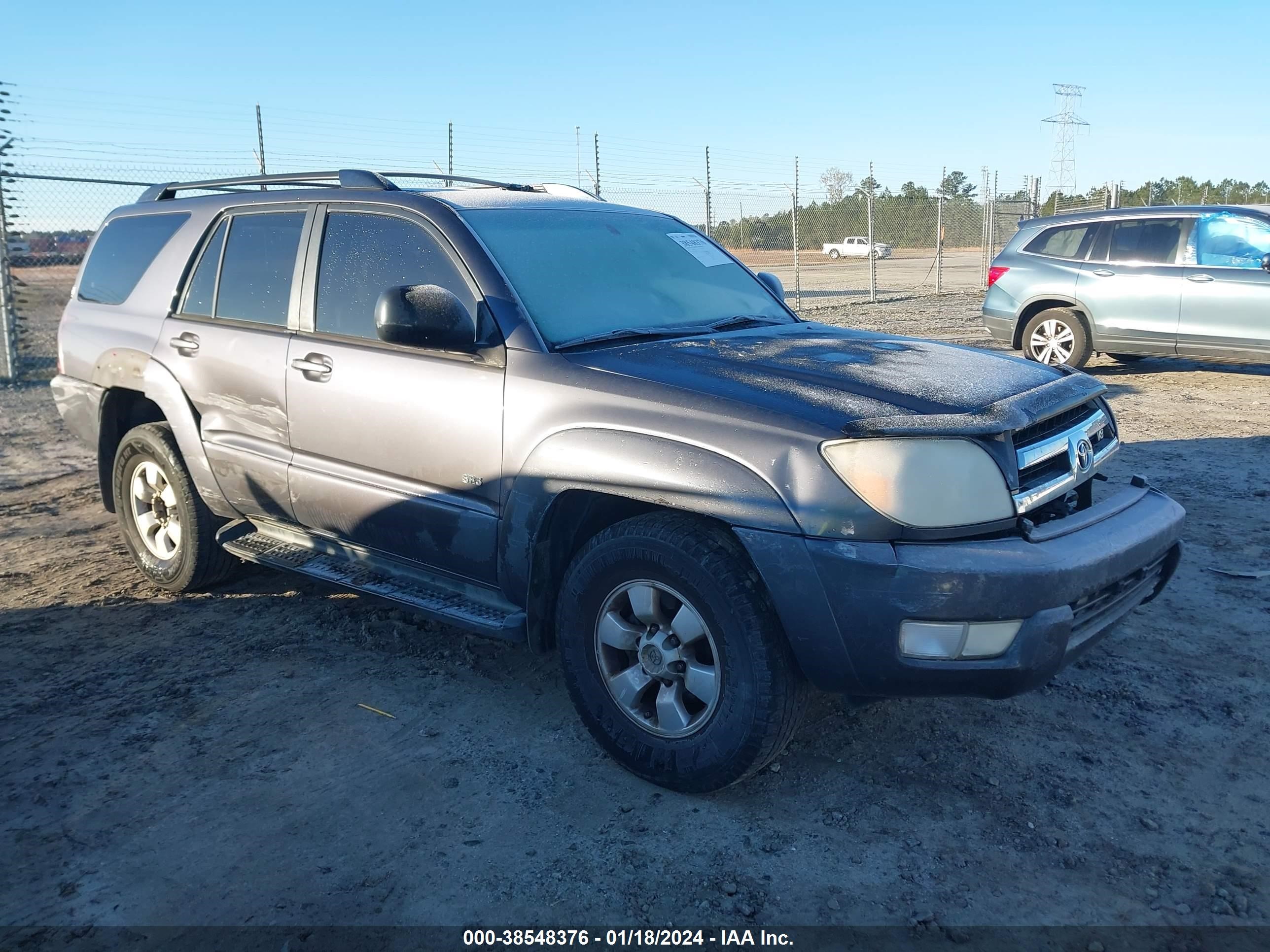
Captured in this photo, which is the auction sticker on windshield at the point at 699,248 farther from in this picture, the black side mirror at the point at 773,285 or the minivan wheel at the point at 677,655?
the minivan wheel at the point at 677,655

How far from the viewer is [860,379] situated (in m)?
3.13

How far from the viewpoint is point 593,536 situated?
328 centimetres

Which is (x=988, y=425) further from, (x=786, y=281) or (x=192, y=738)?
(x=786, y=281)

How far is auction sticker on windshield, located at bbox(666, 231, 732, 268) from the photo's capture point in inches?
172

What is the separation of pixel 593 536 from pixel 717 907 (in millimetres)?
1189

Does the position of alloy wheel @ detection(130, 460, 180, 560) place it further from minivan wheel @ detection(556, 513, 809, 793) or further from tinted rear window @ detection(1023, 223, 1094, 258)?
tinted rear window @ detection(1023, 223, 1094, 258)

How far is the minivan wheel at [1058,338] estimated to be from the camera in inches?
398

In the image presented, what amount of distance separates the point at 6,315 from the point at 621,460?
34.4 ft

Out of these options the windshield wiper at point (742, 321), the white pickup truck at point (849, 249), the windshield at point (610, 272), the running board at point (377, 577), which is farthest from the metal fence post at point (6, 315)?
the white pickup truck at point (849, 249)

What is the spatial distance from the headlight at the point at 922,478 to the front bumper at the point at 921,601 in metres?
0.08

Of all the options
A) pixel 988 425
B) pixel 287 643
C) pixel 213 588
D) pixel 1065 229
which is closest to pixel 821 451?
pixel 988 425

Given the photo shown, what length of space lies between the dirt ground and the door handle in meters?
1.15

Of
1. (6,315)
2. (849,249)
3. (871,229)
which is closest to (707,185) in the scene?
(871,229)

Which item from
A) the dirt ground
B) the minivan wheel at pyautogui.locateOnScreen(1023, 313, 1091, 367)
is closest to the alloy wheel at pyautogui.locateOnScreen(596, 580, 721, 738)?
the dirt ground
